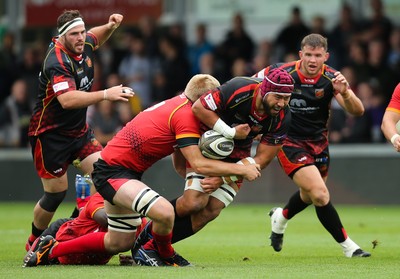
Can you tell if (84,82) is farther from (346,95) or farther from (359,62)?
(359,62)

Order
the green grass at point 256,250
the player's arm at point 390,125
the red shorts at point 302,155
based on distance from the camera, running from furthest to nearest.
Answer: the red shorts at point 302,155, the player's arm at point 390,125, the green grass at point 256,250

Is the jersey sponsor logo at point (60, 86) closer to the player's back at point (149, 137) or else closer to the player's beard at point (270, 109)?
the player's back at point (149, 137)

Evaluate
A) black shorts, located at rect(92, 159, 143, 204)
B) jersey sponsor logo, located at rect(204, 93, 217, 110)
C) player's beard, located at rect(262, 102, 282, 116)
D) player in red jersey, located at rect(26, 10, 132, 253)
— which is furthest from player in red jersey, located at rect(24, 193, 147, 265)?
player's beard, located at rect(262, 102, 282, 116)

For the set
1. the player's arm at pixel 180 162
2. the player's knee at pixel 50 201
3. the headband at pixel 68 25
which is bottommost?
the player's knee at pixel 50 201

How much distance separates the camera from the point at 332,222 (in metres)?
10.5

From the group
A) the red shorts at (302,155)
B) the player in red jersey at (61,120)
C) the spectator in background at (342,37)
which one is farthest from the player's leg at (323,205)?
the spectator in background at (342,37)

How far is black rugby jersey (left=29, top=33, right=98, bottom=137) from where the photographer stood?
10.0 m

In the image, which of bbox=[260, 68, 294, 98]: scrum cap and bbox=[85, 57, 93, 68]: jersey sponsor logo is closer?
bbox=[260, 68, 294, 98]: scrum cap

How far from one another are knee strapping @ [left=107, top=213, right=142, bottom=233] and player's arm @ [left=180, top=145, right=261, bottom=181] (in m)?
0.78

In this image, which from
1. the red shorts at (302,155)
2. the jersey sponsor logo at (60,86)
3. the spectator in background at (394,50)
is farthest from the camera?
the spectator in background at (394,50)

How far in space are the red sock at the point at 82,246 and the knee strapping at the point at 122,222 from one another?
157mm

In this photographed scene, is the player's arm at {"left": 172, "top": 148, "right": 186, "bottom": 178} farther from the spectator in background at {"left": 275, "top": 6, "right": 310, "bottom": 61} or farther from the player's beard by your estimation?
the spectator in background at {"left": 275, "top": 6, "right": 310, "bottom": 61}

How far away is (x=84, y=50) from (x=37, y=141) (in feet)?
3.57

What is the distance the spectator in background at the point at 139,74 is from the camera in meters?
19.4
